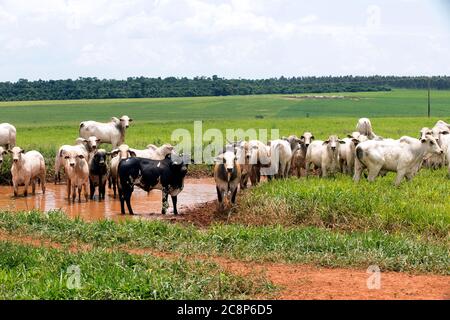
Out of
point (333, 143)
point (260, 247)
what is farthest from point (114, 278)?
point (333, 143)

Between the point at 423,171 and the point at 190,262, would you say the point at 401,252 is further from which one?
the point at 423,171

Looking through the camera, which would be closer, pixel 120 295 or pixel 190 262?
pixel 120 295

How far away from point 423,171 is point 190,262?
1053cm

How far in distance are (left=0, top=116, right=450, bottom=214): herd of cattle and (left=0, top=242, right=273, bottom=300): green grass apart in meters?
5.33

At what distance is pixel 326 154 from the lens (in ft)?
54.1

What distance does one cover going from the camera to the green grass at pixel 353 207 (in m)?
11.2

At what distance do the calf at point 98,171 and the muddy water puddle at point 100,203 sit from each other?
0.27 meters

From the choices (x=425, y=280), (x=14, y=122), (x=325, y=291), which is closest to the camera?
(x=325, y=291)

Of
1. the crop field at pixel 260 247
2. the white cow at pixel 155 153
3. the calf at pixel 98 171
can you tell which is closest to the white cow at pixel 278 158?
the crop field at pixel 260 247

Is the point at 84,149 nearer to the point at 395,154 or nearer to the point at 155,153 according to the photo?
the point at 155,153

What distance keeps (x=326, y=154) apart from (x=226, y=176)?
3.90m
